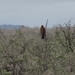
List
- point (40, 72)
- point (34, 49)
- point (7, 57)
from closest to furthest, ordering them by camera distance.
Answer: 1. point (7, 57)
2. point (40, 72)
3. point (34, 49)

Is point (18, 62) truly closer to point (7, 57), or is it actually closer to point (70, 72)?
point (7, 57)

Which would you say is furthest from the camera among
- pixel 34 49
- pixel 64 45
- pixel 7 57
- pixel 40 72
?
pixel 64 45

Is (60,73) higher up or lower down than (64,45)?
lower down

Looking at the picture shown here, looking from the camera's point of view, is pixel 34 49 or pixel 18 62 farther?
pixel 34 49

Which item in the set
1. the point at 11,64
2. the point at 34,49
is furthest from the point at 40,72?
the point at 34,49

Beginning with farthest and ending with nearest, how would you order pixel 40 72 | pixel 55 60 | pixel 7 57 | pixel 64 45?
1. pixel 64 45
2. pixel 55 60
3. pixel 40 72
4. pixel 7 57

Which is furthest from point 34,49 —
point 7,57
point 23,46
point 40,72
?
point 7,57

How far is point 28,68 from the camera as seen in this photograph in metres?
7.01

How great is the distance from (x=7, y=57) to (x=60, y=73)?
1.47 m

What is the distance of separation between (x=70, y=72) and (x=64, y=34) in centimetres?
287

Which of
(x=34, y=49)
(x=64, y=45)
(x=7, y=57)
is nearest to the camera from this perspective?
(x=7, y=57)

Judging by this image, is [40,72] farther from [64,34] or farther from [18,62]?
[64,34]

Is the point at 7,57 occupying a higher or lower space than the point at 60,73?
higher

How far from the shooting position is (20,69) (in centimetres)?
702
